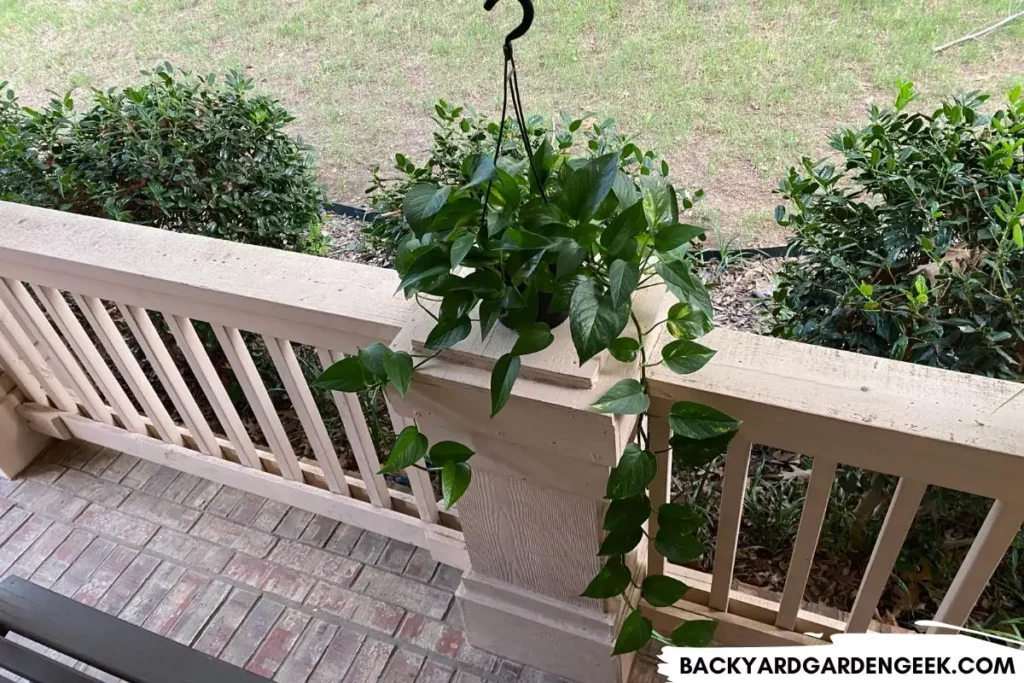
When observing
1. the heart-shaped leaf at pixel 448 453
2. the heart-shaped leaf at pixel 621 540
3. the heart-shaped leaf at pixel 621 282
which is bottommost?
the heart-shaped leaf at pixel 621 540

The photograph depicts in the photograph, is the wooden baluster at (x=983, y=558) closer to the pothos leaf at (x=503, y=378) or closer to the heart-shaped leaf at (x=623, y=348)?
the heart-shaped leaf at (x=623, y=348)

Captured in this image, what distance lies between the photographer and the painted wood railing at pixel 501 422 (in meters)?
0.93

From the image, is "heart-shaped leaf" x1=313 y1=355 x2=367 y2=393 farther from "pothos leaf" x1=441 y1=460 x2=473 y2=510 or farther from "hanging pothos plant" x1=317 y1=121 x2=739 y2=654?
"pothos leaf" x1=441 y1=460 x2=473 y2=510

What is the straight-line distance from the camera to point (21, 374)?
1.98 m

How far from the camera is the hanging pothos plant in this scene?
33.3 inches

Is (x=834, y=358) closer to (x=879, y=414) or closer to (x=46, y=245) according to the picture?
(x=879, y=414)

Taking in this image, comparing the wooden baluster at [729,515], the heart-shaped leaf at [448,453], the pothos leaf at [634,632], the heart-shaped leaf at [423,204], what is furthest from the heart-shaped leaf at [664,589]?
the heart-shaped leaf at [423,204]

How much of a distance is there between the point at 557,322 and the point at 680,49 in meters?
1.07

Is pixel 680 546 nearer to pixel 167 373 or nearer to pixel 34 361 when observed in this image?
pixel 167 373

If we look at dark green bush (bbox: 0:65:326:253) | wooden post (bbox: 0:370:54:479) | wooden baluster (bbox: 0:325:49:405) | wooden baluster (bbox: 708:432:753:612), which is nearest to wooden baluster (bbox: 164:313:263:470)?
dark green bush (bbox: 0:65:326:253)

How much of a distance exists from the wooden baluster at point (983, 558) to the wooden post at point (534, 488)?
500 mm

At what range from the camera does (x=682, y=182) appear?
1885mm

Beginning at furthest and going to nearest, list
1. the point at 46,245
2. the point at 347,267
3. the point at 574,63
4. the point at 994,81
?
1. the point at 574,63
2. the point at 994,81
3. the point at 46,245
4. the point at 347,267

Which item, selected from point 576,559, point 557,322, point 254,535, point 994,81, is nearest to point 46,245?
point 254,535
